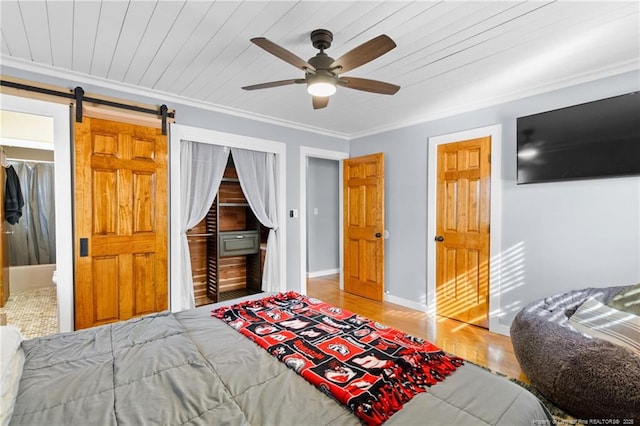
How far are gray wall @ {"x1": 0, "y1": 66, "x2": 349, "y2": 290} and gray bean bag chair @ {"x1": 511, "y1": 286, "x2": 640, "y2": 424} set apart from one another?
2698mm

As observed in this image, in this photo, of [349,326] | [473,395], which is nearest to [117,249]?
[349,326]

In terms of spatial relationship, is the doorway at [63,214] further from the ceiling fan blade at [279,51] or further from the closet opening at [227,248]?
the ceiling fan blade at [279,51]

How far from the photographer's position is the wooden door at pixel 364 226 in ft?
14.4

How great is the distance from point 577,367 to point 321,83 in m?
2.31

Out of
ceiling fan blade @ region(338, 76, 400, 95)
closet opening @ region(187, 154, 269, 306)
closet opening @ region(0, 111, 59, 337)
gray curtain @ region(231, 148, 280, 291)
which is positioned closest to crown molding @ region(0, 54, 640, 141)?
gray curtain @ region(231, 148, 280, 291)

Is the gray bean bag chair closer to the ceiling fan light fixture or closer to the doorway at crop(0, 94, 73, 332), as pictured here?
the ceiling fan light fixture

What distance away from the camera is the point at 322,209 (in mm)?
6109

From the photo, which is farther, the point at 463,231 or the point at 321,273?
the point at 321,273

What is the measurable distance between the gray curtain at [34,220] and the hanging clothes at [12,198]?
34cm

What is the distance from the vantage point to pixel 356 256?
4770 millimetres

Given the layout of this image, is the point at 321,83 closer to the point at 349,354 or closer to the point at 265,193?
the point at 349,354

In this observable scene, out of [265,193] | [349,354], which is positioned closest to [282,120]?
[265,193]

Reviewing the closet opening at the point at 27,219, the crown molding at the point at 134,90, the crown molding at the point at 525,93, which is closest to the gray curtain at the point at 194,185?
the crown molding at the point at 134,90

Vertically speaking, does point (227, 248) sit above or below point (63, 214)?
below
